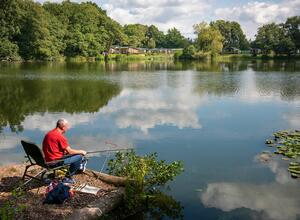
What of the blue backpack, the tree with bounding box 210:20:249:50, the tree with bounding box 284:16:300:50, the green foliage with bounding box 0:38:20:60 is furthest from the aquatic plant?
the tree with bounding box 210:20:249:50

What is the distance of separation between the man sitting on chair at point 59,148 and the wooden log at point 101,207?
1.14m

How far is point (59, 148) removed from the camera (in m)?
7.56

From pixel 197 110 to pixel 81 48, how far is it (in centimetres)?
7145

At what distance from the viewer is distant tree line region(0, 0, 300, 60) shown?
229 feet

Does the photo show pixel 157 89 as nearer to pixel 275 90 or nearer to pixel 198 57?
pixel 275 90

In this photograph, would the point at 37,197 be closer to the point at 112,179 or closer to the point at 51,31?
the point at 112,179

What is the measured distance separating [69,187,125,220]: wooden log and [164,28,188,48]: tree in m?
172

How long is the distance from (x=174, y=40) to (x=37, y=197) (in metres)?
174

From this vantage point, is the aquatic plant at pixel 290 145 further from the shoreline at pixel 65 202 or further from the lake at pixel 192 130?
the shoreline at pixel 65 202

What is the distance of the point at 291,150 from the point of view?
11.4m

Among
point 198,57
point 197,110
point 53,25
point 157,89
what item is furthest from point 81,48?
point 197,110

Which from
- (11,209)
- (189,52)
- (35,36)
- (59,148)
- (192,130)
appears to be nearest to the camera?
(11,209)

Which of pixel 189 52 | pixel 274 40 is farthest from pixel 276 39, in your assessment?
pixel 189 52

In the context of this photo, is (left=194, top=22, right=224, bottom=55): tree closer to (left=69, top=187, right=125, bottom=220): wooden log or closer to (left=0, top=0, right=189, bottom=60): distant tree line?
(left=0, top=0, right=189, bottom=60): distant tree line
